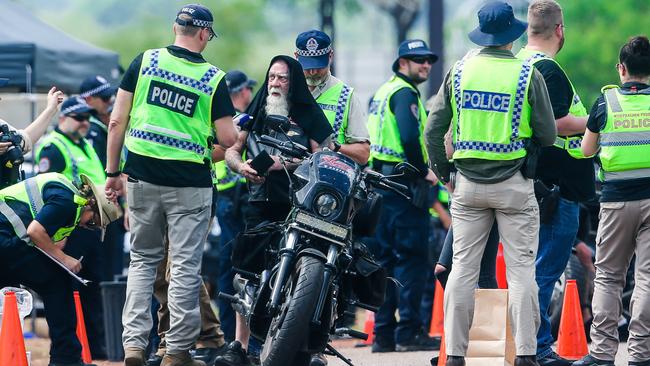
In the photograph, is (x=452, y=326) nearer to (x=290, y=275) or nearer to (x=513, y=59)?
(x=290, y=275)

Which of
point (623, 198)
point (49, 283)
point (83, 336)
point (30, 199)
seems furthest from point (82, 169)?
point (623, 198)

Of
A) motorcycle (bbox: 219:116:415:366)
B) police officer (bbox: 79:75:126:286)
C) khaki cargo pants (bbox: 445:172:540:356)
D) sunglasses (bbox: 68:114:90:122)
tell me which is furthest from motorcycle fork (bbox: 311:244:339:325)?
police officer (bbox: 79:75:126:286)

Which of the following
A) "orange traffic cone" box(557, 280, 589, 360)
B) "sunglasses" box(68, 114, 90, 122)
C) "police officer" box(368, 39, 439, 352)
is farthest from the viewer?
"sunglasses" box(68, 114, 90, 122)

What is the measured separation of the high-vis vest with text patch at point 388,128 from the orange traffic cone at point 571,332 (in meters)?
1.77

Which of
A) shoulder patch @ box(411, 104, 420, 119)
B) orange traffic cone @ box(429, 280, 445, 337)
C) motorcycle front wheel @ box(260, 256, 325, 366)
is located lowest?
orange traffic cone @ box(429, 280, 445, 337)

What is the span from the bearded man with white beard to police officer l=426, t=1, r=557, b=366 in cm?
103

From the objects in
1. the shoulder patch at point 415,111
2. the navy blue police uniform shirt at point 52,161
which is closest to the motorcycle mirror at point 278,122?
the shoulder patch at point 415,111

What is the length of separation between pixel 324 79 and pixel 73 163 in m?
2.98

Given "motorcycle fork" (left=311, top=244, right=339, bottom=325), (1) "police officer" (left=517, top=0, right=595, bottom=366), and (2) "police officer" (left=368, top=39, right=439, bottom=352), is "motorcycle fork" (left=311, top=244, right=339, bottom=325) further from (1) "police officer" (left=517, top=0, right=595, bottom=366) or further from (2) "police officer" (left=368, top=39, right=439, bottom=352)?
(2) "police officer" (left=368, top=39, right=439, bottom=352)

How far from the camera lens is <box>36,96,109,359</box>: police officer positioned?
11.7 metres

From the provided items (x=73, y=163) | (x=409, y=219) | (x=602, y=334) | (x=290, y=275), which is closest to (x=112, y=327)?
(x=73, y=163)

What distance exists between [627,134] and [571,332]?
1933 mm

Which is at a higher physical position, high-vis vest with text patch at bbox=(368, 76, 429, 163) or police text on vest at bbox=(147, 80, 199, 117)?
police text on vest at bbox=(147, 80, 199, 117)

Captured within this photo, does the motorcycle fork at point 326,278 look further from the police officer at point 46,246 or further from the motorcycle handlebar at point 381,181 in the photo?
the police officer at point 46,246
